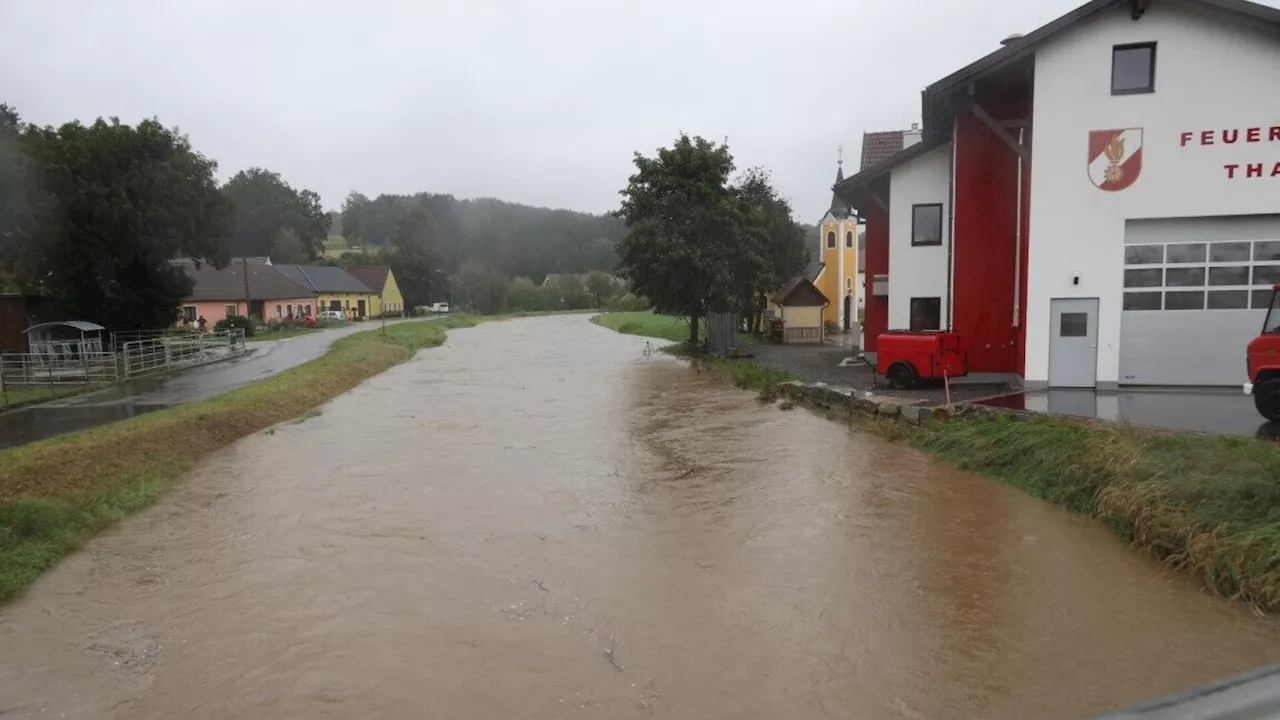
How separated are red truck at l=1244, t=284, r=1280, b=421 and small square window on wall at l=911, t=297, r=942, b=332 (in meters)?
9.73

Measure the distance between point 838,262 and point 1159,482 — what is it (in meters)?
34.1

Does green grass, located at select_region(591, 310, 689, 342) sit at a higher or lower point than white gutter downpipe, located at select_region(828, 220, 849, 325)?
lower

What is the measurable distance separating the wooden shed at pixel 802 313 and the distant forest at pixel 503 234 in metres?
79.2

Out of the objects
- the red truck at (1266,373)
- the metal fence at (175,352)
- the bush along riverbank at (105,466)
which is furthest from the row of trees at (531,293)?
the red truck at (1266,373)

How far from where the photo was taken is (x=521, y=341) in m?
44.9

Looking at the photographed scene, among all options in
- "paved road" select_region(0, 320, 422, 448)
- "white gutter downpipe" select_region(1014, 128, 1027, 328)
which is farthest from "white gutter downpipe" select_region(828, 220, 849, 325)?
"paved road" select_region(0, 320, 422, 448)

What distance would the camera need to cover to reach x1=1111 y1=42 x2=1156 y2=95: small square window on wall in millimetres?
14711

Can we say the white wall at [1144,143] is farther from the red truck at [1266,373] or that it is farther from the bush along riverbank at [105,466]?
the bush along riverbank at [105,466]

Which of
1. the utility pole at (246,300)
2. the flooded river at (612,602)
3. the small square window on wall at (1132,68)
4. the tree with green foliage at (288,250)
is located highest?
the tree with green foliage at (288,250)

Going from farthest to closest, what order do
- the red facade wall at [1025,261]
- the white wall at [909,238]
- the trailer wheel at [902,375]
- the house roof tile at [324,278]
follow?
the house roof tile at [324,278], the white wall at [909,238], the trailer wheel at [902,375], the red facade wall at [1025,261]

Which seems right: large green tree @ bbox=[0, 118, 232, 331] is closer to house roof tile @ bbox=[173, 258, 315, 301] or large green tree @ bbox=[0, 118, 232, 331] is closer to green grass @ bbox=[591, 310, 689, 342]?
green grass @ bbox=[591, 310, 689, 342]

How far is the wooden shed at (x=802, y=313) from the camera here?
111ft

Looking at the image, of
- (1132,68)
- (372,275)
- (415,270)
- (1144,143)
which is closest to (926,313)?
(1144,143)

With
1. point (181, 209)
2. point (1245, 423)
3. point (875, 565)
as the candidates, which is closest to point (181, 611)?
point (875, 565)
